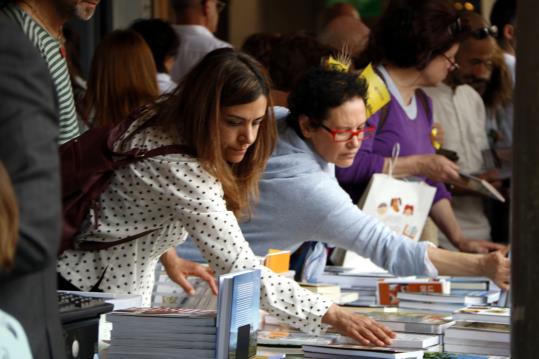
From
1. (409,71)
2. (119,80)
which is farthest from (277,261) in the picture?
(409,71)

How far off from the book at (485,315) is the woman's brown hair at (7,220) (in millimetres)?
2153

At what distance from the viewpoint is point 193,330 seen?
280 cm

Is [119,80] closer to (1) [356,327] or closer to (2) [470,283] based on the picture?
(2) [470,283]

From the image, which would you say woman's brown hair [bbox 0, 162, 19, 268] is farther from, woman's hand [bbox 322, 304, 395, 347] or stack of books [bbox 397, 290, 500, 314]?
stack of books [bbox 397, 290, 500, 314]

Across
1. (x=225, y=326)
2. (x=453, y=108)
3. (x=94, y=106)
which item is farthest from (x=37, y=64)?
(x=453, y=108)

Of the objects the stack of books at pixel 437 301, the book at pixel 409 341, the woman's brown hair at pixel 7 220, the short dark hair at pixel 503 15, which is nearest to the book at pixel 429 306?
the stack of books at pixel 437 301

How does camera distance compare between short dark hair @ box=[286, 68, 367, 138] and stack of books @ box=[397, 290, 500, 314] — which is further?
short dark hair @ box=[286, 68, 367, 138]

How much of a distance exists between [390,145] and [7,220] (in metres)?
3.56

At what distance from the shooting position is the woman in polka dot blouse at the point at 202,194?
10.2 ft

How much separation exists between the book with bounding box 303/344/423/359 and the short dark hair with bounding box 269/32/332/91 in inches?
87.0

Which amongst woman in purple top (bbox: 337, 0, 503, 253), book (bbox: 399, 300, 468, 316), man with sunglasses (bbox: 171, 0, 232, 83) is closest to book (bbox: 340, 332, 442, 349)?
book (bbox: 399, 300, 468, 316)

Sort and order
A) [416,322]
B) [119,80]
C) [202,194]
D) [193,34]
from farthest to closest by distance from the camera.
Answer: [193,34]
[119,80]
[416,322]
[202,194]

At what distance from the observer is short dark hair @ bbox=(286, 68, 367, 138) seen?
4355 mm

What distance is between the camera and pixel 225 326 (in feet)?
9.03
